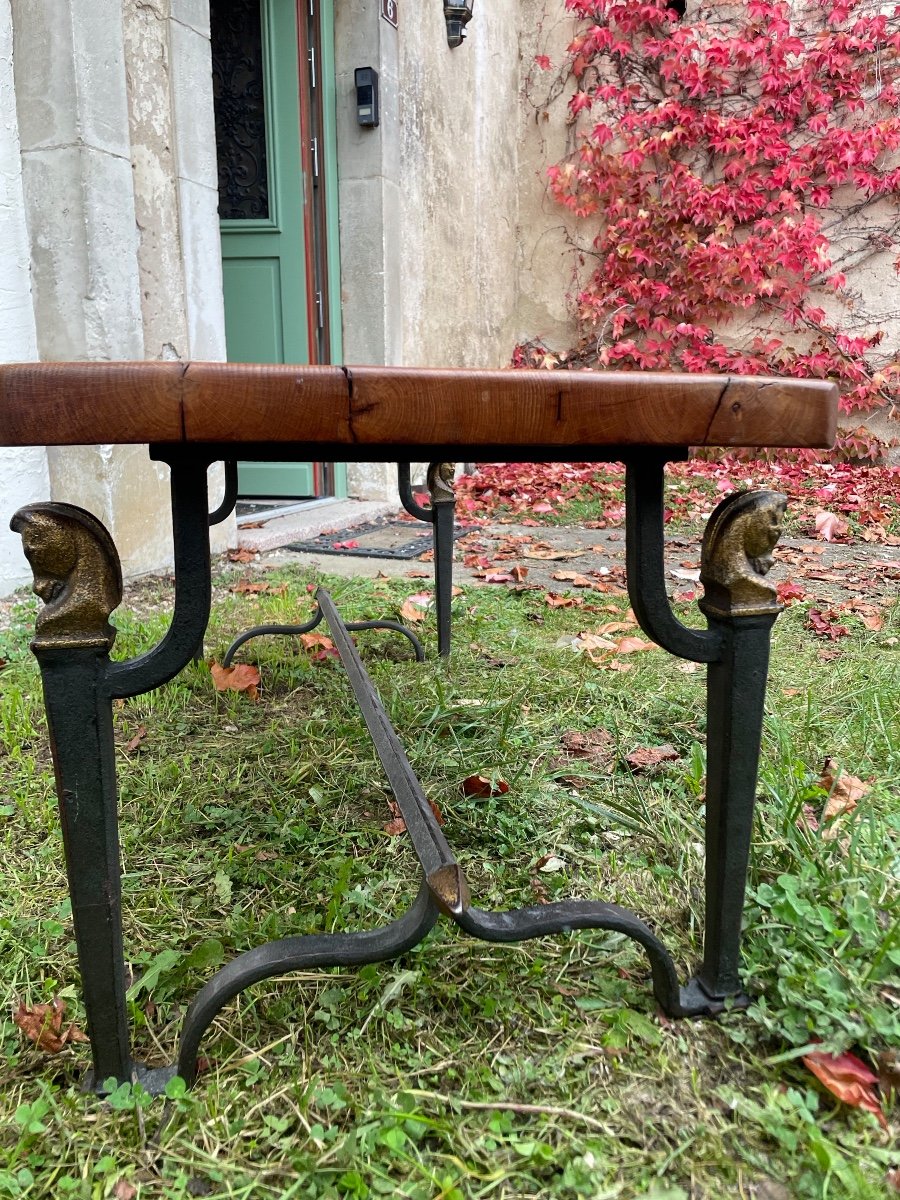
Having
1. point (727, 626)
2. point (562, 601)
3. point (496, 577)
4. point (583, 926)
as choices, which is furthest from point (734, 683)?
point (496, 577)

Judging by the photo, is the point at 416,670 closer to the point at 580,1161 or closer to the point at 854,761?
the point at 854,761

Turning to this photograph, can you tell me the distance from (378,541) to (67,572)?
11.0 feet

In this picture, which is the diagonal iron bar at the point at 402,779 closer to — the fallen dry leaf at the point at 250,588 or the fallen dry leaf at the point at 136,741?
the fallen dry leaf at the point at 136,741

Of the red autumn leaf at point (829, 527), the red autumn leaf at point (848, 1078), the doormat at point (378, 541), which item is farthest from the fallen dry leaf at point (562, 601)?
the red autumn leaf at point (848, 1078)

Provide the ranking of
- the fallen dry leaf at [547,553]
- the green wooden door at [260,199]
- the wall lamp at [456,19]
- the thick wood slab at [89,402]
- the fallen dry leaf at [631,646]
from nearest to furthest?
the thick wood slab at [89,402] < the fallen dry leaf at [631,646] < the fallen dry leaf at [547,553] < the green wooden door at [260,199] < the wall lamp at [456,19]

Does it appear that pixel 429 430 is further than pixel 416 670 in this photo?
No

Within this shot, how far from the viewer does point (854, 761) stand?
1549mm

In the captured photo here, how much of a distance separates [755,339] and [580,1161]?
6.73 metres

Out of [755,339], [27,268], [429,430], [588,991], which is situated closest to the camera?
[429,430]

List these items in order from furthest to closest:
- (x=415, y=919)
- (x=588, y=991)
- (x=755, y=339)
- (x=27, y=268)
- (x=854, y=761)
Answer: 1. (x=755, y=339)
2. (x=27, y=268)
3. (x=854, y=761)
4. (x=588, y=991)
5. (x=415, y=919)

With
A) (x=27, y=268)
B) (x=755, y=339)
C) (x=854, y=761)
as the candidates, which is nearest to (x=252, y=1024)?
(x=854, y=761)

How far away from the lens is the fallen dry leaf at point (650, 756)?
159 cm

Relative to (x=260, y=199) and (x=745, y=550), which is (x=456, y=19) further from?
(x=745, y=550)

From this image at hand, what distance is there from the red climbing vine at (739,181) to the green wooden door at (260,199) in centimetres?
293
